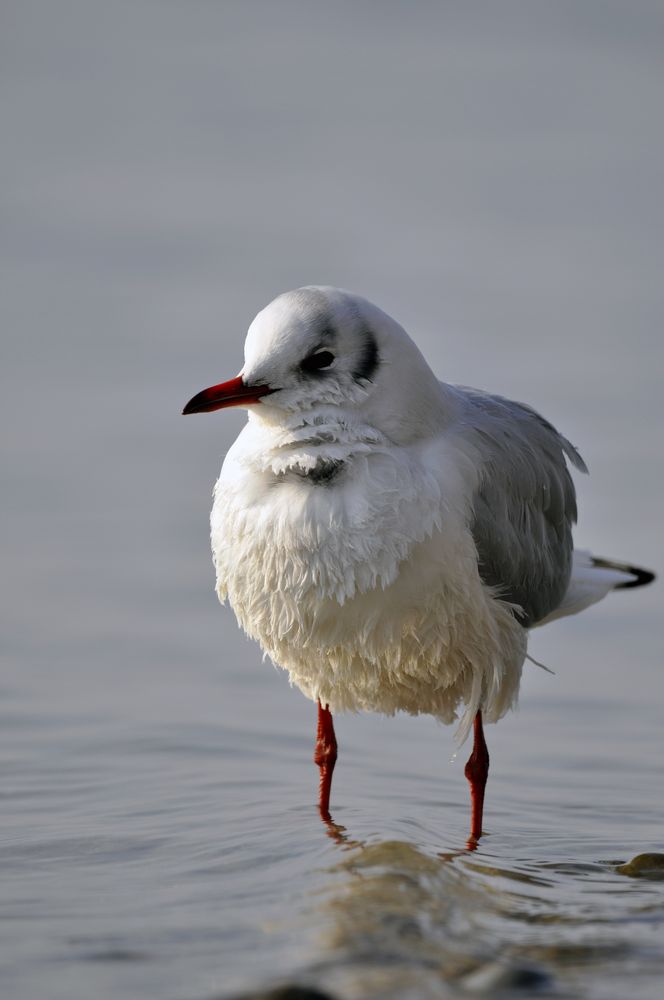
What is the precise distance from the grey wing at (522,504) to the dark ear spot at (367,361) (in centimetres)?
50

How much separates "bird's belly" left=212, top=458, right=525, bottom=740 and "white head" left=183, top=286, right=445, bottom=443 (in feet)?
0.87

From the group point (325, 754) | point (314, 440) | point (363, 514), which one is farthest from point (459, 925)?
point (325, 754)

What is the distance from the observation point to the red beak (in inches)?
198

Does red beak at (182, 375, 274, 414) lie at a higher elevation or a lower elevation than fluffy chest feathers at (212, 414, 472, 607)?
higher

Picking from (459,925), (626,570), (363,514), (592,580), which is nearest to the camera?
(459,925)

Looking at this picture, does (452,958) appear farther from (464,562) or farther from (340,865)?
(464,562)

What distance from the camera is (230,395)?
16.5ft

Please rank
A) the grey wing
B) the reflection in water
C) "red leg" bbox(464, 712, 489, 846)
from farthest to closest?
"red leg" bbox(464, 712, 489, 846), the grey wing, the reflection in water

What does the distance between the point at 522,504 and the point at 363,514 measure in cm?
108

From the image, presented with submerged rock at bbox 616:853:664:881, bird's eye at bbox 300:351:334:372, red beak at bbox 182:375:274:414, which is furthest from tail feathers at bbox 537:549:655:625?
red beak at bbox 182:375:274:414

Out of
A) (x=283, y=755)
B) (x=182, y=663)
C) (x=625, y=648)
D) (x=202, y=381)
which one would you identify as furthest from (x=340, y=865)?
(x=202, y=381)

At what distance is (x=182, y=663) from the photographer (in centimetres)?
779

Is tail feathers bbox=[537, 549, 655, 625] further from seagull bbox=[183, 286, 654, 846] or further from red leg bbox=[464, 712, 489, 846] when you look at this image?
seagull bbox=[183, 286, 654, 846]

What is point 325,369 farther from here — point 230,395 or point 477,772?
point 477,772
